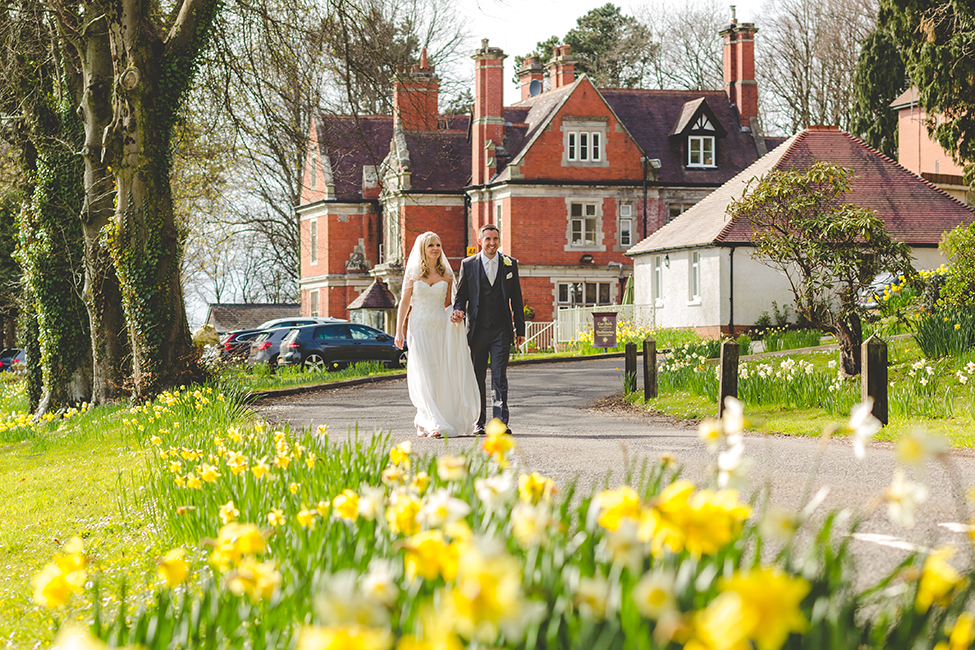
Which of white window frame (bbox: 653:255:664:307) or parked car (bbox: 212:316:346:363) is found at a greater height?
white window frame (bbox: 653:255:664:307)

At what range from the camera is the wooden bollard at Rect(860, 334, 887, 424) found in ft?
33.0

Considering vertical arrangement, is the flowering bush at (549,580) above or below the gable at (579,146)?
below

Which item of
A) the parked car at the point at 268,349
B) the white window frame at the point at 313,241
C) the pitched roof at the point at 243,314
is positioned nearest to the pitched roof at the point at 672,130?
the white window frame at the point at 313,241

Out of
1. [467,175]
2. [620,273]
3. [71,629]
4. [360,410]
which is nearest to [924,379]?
[360,410]

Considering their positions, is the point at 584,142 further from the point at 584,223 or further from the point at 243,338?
the point at 243,338

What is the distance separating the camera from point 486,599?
1507mm

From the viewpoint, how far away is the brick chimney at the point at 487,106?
4319 centimetres

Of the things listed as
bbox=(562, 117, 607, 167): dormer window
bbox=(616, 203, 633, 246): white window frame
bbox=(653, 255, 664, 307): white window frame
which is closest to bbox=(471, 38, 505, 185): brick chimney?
bbox=(562, 117, 607, 167): dormer window

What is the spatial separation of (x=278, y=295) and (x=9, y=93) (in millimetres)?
54548

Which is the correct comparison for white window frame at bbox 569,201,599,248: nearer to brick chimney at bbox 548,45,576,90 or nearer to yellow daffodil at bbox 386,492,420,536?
brick chimney at bbox 548,45,576,90

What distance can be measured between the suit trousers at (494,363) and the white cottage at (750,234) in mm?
22036

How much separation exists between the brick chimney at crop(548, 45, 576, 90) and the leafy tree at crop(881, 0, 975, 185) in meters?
28.1

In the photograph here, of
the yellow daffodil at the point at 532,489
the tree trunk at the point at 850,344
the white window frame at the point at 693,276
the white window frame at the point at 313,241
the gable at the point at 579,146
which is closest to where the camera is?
the yellow daffodil at the point at 532,489

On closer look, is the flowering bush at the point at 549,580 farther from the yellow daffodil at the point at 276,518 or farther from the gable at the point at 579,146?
the gable at the point at 579,146
